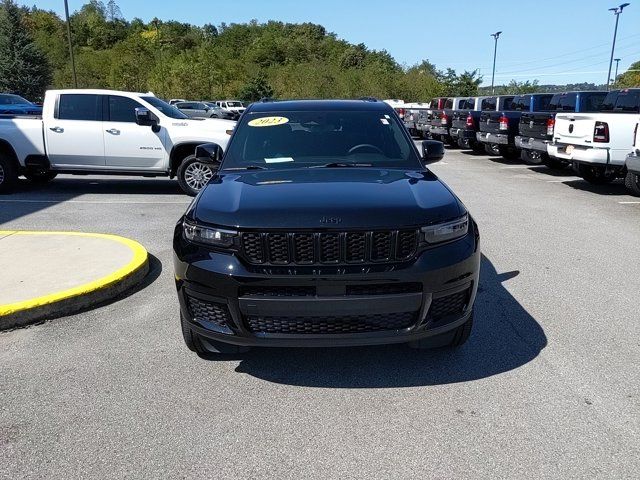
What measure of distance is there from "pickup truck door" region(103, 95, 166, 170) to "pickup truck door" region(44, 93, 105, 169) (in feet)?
0.54

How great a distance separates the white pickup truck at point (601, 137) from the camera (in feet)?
34.7

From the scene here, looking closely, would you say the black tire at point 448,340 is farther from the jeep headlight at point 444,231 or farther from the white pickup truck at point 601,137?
the white pickup truck at point 601,137

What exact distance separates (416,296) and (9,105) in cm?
2594

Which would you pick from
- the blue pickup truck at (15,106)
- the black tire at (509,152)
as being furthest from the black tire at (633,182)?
the blue pickup truck at (15,106)

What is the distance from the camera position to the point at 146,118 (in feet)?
33.8

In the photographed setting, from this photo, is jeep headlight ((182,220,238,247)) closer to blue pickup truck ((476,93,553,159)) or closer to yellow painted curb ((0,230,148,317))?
yellow painted curb ((0,230,148,317))

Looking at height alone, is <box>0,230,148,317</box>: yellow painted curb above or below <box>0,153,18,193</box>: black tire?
below

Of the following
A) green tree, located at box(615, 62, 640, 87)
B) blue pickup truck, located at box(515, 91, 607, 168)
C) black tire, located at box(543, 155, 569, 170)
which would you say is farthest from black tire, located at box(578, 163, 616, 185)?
green tree, located at box(615, 62, 640, 87)

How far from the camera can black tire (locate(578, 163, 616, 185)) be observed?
39.2 ft

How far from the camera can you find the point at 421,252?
3271 millimetres

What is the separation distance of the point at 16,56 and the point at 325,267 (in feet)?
174

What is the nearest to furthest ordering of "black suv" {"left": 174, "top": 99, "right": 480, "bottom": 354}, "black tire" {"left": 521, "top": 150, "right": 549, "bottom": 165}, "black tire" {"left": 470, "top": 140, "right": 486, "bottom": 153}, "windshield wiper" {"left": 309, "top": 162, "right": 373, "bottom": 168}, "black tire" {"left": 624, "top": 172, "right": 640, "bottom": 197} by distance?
"black suv" {"left": 174, "top": 99, "right": 480, "bottom": 354}
"windshield wiper" {"left": 309, "top": 162, "right": 373, "bottom": 168}
"black tire" {"left": 624, "top": 172, "right": 640, "bottom": 197}
"black tire" {"left": 521, "top": 150, "right": 549, "bottom": 165}
"black tire" {"left": 470, "top": 140, "right": 486, "bottom": 153}

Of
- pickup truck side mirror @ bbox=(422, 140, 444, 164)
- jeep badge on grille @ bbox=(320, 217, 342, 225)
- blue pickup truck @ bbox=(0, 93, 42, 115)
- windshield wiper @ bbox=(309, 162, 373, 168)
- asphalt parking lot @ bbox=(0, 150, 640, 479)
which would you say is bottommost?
asphalt parking lot @ bbox=(0, 150, 640, 479)

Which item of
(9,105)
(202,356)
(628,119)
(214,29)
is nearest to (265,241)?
(202,356)
